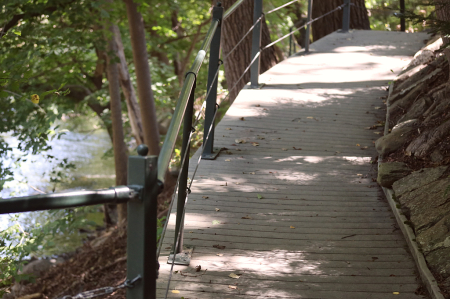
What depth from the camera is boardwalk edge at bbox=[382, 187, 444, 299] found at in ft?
8.99

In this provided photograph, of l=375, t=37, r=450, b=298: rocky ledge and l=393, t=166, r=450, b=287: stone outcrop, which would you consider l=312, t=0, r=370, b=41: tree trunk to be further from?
l=393, t=166, r=450, b=287: stone outcrop

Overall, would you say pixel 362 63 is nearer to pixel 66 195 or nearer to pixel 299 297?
pixel 299 297

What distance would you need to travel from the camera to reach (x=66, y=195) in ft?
4.54

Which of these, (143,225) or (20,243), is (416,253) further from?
(20,243)

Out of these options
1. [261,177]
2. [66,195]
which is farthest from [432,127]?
[66,195]

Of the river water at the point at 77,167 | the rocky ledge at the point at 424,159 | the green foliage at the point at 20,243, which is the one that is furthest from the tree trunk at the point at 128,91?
the rocky ledge at the point at 424,159

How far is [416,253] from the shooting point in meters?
3.12

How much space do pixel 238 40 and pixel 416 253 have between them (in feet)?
20.4

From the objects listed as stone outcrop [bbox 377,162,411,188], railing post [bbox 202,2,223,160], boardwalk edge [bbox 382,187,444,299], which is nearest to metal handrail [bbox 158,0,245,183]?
railing post [bbox 202,2,223,160]

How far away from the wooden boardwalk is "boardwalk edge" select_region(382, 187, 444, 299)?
2.4 inches

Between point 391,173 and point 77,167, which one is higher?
point 391,173

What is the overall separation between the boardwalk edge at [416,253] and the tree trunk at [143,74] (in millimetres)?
8211

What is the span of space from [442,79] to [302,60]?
3616mm

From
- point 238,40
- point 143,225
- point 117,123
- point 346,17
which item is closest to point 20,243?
point 143,225
